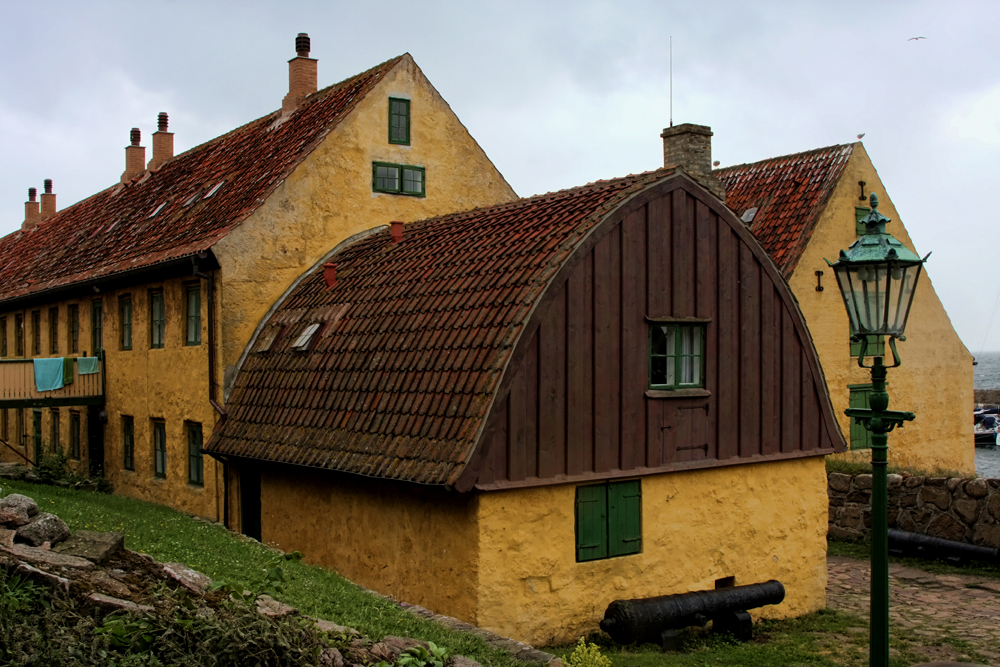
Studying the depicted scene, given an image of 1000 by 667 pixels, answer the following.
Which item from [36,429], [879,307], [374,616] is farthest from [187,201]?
[879,307]

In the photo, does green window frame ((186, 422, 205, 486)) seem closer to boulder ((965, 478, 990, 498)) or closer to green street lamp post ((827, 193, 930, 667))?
green street lamp post ((827, 193, 930, 667))

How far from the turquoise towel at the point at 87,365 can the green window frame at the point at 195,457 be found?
459cm

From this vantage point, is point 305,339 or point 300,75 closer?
point 305,339

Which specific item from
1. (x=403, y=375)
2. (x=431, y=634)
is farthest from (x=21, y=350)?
(x=431, y=634)

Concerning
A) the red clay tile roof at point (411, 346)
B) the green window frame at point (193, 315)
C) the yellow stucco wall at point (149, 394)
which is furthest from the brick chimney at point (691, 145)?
the green window frame at point (193, 315)

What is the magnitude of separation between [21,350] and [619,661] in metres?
21.5

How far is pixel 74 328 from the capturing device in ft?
77.7

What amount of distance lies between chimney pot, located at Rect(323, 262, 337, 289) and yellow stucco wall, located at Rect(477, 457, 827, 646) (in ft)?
20.9

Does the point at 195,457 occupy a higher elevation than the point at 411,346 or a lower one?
lower

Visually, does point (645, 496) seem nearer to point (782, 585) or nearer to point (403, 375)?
point (782, 585)

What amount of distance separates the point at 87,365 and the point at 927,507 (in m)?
17.0

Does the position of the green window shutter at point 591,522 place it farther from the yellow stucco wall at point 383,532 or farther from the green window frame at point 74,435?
the green window frame at point 74,435

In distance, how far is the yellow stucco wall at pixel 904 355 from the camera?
74.4 ft

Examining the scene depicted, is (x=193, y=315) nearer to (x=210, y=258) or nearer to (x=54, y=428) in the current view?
(x=210, y=258)
